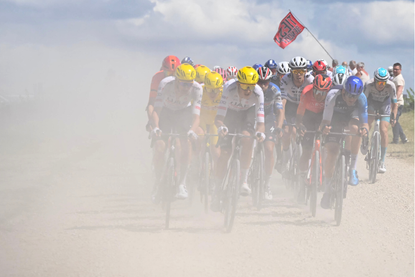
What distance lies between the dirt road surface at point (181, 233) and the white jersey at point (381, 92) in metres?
1.71

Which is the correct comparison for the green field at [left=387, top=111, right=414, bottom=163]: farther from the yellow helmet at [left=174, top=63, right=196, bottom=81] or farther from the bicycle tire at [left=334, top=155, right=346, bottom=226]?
the yellow helmet at [left=174, top=63, right=196, bottom=81]

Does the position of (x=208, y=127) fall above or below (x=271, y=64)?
below

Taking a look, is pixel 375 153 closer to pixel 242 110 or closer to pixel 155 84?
pixel 242 110

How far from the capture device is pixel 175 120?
7879 mm

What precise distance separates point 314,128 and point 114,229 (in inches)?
147

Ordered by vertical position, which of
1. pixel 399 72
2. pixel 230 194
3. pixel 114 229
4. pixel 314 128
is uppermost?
pixel 399 72

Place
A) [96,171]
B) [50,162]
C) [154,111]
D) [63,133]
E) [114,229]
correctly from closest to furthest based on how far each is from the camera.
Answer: [114,229], [154,111], [96,171], [50,162], [63,133]

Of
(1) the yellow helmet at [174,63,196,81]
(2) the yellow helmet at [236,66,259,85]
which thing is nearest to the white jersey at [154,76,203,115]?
(1) the yellow helmet at [174,63,196,81]

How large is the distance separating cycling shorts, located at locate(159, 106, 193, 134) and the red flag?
11.5m

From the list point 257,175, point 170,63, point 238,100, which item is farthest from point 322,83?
point 170,63

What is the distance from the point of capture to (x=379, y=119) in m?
10.2

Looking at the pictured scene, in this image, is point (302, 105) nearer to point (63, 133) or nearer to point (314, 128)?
point (314, 128)

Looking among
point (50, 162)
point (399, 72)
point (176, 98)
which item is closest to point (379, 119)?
point (399, 72)

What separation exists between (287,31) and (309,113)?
11047 mm
